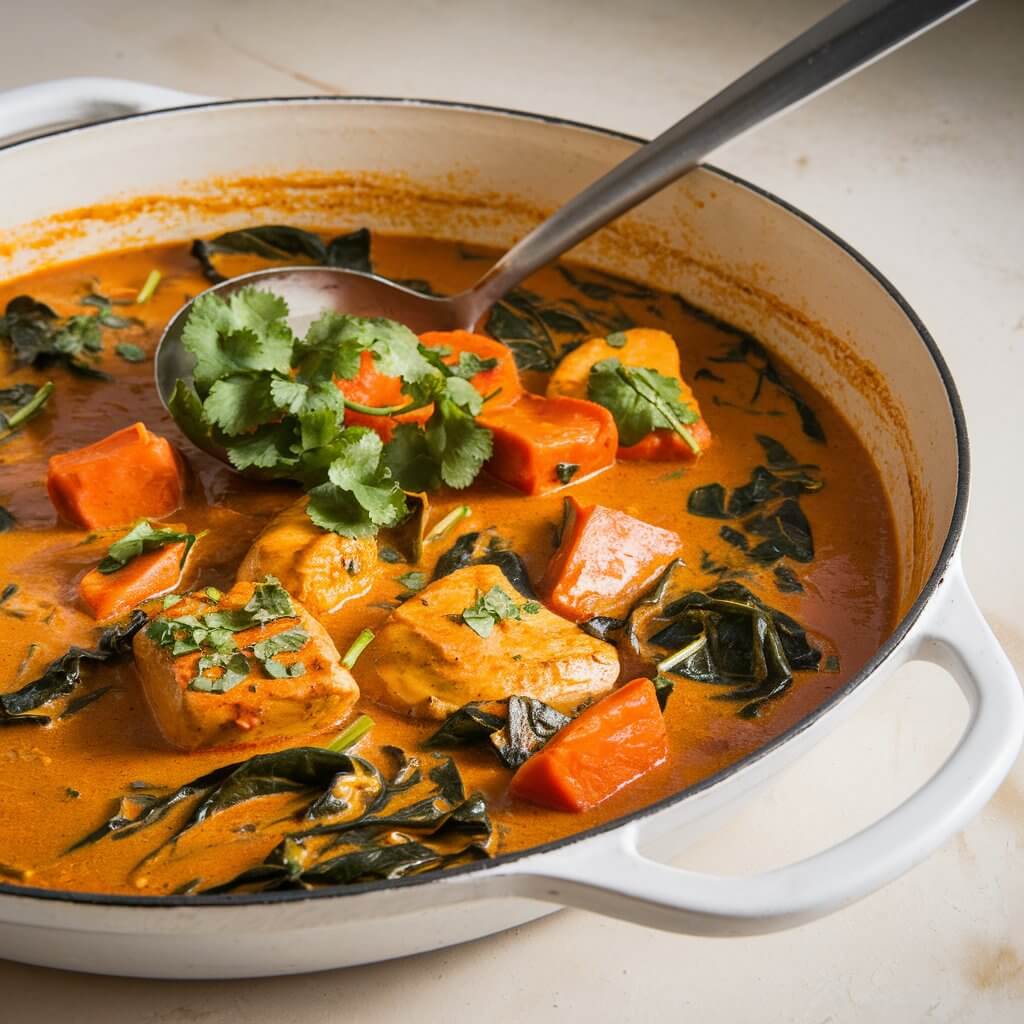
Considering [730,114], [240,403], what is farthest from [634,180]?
[240,403]

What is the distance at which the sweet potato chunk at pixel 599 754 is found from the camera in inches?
96.9

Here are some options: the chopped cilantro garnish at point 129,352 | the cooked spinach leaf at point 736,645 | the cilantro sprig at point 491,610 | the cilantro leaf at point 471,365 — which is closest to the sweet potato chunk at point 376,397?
the cilantro leaf at point 471,365

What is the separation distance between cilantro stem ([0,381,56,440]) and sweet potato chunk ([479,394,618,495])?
1090 mm

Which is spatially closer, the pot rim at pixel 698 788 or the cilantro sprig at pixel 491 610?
the pot rim at pixel 698 788

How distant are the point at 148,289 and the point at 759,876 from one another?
269cm

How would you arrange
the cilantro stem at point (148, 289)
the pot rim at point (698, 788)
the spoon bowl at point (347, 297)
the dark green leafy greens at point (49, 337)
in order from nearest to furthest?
the pot rim at point (698, 788), the dark green leafy greens at point (49, 337), the spoon bowl at point (347, 297), the cilantro stem at point (148, 289)

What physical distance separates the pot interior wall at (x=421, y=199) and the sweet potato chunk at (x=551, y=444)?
693 millimetres

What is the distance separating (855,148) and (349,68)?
1869mm

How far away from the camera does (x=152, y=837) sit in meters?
2.45

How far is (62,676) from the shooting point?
107 inches

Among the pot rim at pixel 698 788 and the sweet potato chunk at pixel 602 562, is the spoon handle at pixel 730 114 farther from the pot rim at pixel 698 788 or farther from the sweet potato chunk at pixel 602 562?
the sweet potato chunk at pixel 602 562

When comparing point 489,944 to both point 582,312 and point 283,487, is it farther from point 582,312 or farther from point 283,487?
point 582,312

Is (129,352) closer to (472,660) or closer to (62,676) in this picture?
(62,676)

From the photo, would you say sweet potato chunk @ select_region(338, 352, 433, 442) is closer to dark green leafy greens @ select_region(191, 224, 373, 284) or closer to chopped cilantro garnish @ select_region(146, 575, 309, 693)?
chopped cilantro garnish @ select_region(146, 575, 309, 693)
